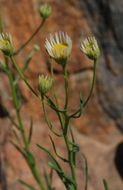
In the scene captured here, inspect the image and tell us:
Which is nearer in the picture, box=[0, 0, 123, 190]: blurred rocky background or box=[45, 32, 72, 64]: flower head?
box=[45, 32, 72, 64]: flower head

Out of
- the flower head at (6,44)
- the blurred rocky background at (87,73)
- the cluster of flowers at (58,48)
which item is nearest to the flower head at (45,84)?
the cluster of flowers at (58,48)

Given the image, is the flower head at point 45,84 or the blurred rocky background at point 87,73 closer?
the flower head at point 45,84

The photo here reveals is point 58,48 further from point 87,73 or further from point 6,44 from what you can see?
point 87,73

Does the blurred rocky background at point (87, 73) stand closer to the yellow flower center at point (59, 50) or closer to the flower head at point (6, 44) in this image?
the flower head at point (6, 44)

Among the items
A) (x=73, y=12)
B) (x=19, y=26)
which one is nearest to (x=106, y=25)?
(x=73, y=12)

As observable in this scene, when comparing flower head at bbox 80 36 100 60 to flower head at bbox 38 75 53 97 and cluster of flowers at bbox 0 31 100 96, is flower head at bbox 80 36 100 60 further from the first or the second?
flower head at bbox 38 75 53 97

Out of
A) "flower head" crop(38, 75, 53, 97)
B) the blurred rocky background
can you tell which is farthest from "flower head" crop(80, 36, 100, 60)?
the blurred rocky background
